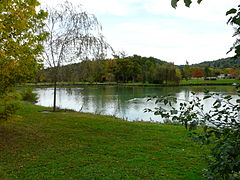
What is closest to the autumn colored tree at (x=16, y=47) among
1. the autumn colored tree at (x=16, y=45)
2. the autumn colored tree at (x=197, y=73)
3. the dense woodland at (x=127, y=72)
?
the autumn colored tree at (x=16, y=45)

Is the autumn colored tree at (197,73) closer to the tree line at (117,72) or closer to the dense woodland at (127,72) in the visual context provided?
the dense woodland at (127,72)

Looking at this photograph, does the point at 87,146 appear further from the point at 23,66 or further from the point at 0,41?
the point at 0,41

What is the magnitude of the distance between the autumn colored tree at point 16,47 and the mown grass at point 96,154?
141 cm

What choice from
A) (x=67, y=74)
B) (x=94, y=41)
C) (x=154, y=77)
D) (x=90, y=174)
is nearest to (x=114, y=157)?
(x=90, y=174)

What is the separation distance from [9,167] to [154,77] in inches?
2598

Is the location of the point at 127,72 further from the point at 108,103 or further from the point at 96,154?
the point at 96,154

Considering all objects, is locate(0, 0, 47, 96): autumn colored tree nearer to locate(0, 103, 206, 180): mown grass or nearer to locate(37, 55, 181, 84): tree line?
locate(0, 103, 206, 180): mown grass

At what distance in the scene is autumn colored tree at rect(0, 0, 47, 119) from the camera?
632 cm

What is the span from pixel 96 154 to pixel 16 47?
11.3 ft

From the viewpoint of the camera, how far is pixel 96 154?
19.1 ft

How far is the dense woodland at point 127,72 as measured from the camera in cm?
1332

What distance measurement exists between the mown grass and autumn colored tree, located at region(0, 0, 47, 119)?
141cm

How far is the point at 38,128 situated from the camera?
8.71m

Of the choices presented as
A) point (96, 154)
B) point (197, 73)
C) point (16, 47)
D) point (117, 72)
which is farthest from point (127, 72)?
point (96, 154)
